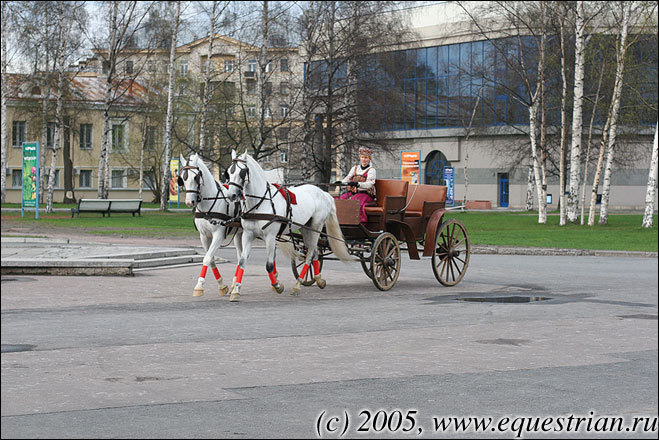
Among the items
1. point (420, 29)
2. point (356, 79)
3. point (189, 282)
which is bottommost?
point (189, 282)

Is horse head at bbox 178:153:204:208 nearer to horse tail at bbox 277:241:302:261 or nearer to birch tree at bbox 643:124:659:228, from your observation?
horse tail at bbox 277:241:302:261

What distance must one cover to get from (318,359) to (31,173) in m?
32.8

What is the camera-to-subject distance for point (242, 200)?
14336 mm

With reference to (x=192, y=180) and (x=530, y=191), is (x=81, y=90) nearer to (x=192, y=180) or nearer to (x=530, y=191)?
(x=530, y=191)

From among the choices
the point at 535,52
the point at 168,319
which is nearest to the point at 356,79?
the point at 535,52

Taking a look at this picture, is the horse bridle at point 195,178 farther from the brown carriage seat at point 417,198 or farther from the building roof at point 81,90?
the building roof at point 81,90

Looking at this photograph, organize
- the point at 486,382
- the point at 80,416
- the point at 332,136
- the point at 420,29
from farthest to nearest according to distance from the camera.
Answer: the point at 420,29 < the point at 332,136 < the point at 486,382 < the point at 80,416

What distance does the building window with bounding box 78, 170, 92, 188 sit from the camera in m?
77.2

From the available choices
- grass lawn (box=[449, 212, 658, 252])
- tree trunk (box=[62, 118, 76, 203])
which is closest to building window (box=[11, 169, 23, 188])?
tree trunk (box=[62, 118, 76, 203])

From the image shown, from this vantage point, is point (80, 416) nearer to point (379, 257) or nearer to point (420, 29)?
point (379, 257)

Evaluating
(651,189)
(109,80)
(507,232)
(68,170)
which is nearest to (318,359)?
(507,232)

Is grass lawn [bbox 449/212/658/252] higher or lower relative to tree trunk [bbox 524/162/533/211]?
lower

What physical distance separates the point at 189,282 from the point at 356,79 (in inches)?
1128

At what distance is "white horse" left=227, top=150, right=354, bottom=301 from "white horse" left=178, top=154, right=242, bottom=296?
1.26ft
